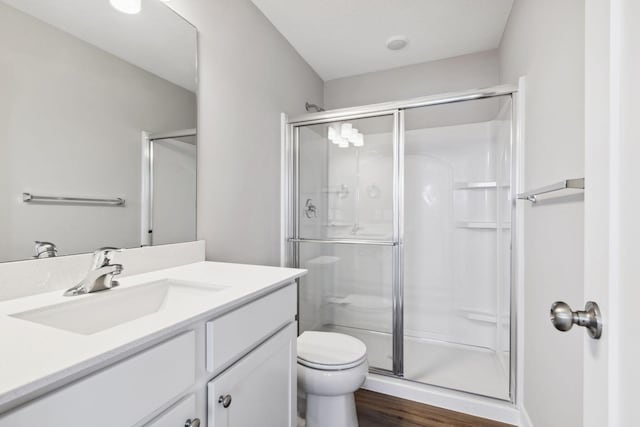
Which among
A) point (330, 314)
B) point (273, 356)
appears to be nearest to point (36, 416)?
point (273, 356)

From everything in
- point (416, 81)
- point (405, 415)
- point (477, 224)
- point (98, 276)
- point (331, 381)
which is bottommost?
point (405, 415)

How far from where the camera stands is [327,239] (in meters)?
2.23

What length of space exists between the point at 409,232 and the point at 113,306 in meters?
2.14

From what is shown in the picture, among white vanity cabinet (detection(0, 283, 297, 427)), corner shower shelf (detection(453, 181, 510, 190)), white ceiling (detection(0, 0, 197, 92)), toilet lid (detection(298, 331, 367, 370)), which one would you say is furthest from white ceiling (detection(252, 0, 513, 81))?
toilet lid (detection(298, 331, 367, 370))

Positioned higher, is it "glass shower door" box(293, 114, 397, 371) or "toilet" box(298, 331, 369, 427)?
A: "glass shower door" box(293, 114, 397, 371)

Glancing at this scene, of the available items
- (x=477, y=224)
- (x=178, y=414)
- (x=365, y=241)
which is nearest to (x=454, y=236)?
(x=477, y=224)

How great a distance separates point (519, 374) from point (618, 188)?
1.59 metres

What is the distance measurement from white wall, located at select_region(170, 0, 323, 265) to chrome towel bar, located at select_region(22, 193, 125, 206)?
408 millimetres

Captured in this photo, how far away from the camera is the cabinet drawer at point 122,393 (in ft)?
1.47

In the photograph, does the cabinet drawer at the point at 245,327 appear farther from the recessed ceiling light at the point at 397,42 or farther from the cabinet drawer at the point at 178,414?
the recessed ceiling light at the point at 397,42

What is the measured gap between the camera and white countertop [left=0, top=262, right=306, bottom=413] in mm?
441

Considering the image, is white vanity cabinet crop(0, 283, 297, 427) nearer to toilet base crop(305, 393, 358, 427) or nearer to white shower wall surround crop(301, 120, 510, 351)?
toilet base crop(305, 393, 358, 427)

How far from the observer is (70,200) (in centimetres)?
99

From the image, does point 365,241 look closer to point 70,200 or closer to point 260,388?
point 260,388
